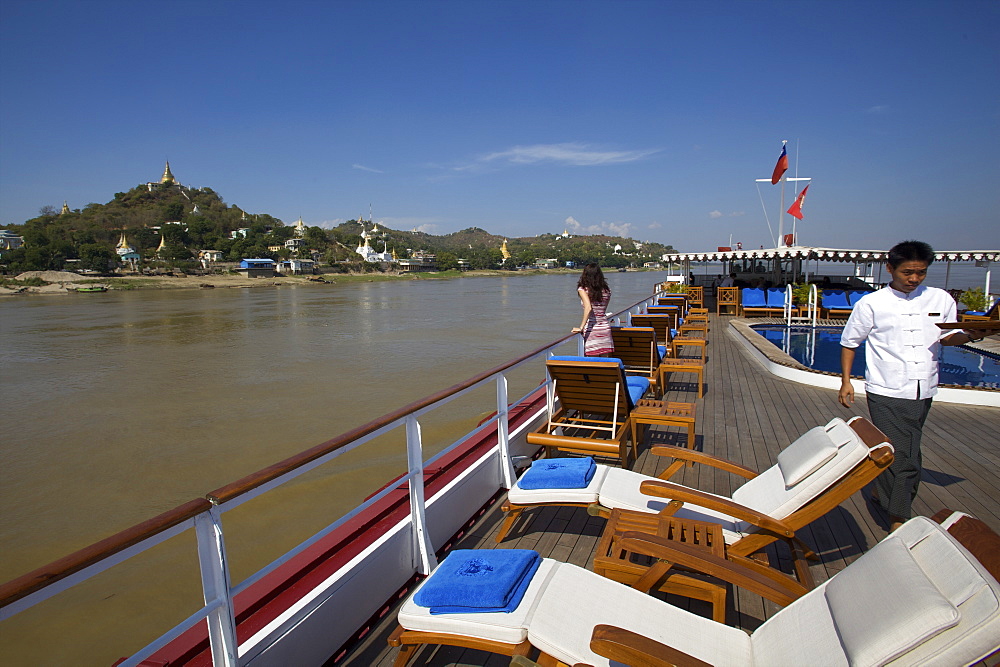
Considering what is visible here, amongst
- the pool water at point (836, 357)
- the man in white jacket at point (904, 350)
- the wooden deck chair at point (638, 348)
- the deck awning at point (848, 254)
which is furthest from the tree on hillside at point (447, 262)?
the man in white jacket at point (904, 350)

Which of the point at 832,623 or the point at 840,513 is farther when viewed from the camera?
the point at 840,513

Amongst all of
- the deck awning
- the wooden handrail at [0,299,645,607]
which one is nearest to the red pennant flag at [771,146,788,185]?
the deck awning

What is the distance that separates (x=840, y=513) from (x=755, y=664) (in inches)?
69.5

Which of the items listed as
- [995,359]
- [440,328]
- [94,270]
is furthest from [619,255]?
[995,359]

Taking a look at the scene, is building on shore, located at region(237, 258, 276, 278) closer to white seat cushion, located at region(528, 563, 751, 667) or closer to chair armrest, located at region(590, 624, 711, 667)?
white seat cushion, located at region(528, 563, 751, 667)

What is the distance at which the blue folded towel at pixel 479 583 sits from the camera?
5.32 feet

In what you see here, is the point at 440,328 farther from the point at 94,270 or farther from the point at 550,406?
the point at 94,270

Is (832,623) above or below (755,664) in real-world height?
above

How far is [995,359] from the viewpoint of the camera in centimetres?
773

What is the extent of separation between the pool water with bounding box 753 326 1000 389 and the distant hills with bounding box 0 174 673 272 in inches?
2838

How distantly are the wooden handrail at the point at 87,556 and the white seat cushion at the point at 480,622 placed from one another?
0.72 meters

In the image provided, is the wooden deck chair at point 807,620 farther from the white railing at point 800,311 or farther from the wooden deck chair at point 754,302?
the wooden deck chair at point 754,302

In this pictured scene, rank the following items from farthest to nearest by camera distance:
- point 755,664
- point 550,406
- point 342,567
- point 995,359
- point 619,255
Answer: point 619,255
point 995,359
point 550,406
point 342,567
point 755,664

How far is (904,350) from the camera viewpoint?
249 cm
